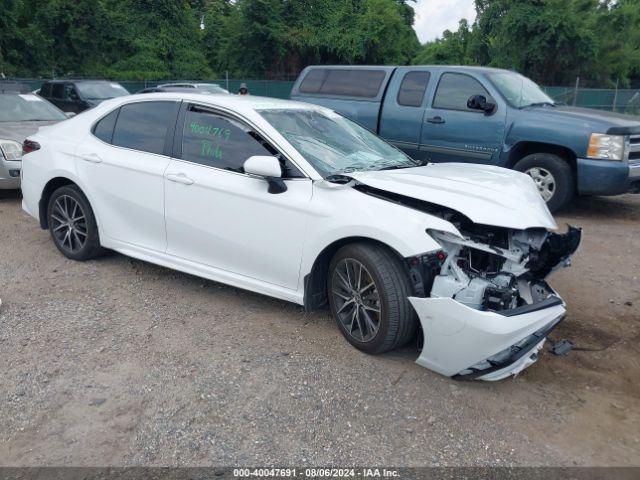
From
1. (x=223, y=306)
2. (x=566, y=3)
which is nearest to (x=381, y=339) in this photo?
(x=223, y=306)

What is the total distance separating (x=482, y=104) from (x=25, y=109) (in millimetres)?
6960

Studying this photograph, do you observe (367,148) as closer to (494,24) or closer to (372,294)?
(372,294)

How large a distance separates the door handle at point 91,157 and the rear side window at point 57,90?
13.1m

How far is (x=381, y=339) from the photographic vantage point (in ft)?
12.2

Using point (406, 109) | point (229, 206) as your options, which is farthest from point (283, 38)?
point (229, 206)

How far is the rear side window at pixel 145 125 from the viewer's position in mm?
4871

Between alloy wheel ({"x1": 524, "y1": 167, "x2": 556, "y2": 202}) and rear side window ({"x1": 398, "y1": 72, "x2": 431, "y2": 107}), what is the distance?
1.91 meters

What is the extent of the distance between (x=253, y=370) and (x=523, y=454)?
1636 mm

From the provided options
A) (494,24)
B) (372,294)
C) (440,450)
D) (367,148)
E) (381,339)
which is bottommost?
(440,450)

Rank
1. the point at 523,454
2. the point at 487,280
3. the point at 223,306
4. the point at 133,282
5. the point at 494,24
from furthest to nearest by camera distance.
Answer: the point at 494,24 < the point at 133,282 < the point at 223,306 < the point at 487,280 < the point at 523,454

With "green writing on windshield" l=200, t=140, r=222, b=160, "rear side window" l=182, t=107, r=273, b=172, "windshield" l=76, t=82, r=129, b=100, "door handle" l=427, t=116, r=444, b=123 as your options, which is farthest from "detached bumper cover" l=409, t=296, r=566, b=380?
"windshield" l=76, t=82, r=129, b=100

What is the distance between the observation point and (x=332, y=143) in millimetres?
4629

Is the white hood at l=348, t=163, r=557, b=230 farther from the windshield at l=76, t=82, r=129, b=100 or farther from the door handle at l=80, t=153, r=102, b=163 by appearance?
the windshield at l=76, t=82, r=129, b=100

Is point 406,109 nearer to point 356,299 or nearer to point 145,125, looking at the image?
point 145,125
